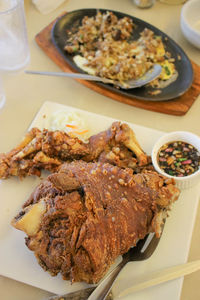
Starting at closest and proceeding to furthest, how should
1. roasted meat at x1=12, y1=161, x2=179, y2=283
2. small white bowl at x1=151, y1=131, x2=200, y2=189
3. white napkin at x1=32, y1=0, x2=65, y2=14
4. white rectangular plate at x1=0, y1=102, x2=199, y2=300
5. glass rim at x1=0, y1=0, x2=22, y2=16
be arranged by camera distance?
roasted meat at x1=12, y1=161, x2=179, y2=283, white rectangular plate at x1=0, y1=102, x2=199, y2=300, small white bowl at x1=151, y1=131, x2=200, y2=189, glass rim at x1=0, y1=0, x2=22, y2=16, white napkin at x1=32, y1=0, x2=65, y2=14

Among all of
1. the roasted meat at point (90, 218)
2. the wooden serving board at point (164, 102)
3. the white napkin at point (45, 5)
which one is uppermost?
the white napkin at point (45, 5)

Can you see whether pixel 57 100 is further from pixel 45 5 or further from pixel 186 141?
pixel 45 5

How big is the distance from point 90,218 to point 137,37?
2.26 meters

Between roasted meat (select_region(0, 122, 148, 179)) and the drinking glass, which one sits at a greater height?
the drinking glass

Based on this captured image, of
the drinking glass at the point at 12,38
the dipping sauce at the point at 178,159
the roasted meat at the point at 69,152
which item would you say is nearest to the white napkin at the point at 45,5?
the drinking glass at the point at 12,38

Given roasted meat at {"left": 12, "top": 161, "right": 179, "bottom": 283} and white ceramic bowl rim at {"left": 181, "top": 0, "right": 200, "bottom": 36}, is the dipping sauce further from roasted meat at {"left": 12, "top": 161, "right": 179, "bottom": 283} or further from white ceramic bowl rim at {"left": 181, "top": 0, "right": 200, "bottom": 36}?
white ceramic bowl rim at {"left": 181, "top": 0, "right": 200, "bottom": 36}

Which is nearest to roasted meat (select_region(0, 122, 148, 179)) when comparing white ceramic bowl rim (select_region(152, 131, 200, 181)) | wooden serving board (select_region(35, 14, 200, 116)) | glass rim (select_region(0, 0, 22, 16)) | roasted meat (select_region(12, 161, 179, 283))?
white ceramic bowl rim (select_region(152, 131, 200, 181))

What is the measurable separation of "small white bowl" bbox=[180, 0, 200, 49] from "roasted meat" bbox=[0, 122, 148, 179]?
4.83 ft

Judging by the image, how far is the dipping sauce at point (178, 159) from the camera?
7.31 ft

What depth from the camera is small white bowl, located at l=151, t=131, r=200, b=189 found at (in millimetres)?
2174

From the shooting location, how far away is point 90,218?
6.00 feet

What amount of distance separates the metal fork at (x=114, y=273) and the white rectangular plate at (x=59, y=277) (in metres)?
0.04

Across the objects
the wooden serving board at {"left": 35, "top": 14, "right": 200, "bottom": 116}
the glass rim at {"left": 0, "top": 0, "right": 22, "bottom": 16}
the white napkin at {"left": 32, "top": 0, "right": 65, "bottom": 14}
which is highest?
the glass rim at {"left": 0, "top": 0, "right": 22, "bottom": 16}

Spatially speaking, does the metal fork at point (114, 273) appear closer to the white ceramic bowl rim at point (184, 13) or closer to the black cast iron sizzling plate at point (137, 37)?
the black cast iron sizzling plate at point (137, 37)
